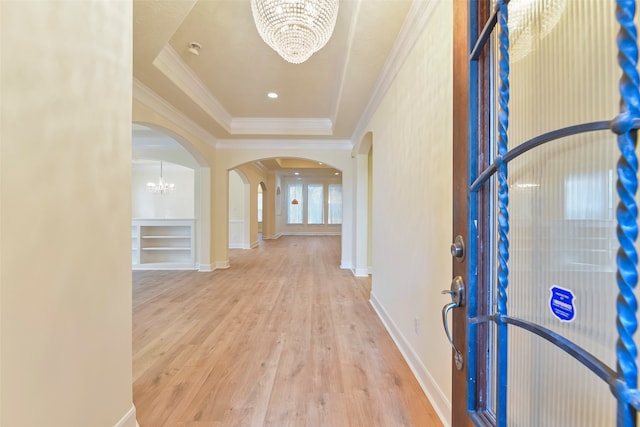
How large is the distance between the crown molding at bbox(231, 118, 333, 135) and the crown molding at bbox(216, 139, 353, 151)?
454 millimetres

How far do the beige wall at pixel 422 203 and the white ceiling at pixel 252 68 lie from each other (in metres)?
0.38

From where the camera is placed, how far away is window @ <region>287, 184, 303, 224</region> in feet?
48.7

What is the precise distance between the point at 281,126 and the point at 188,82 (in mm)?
1896

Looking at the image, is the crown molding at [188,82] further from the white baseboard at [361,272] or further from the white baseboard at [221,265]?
the white baseboard at [361,272]

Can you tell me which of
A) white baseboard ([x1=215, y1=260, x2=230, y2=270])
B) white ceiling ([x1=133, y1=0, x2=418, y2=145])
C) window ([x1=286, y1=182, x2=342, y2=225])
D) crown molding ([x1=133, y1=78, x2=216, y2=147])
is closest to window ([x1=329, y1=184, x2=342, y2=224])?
window ([x1=286, y1=182, x2=342, y2=225])

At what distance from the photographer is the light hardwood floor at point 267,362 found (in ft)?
5.57

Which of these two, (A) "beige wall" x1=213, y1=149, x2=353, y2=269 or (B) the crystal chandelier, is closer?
(B) the crystal chandelier

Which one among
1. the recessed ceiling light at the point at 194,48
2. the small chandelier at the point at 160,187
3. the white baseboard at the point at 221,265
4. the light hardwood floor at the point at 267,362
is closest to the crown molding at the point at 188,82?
the recessed ceiling light at the point at 194,48

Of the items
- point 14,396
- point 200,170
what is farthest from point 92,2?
point 200,170

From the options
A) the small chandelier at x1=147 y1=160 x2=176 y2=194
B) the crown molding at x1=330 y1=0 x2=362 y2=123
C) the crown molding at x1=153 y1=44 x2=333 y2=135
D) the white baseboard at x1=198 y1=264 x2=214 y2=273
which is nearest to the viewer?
the crown molding at x1=330 y1=0 x2=362 y2=123

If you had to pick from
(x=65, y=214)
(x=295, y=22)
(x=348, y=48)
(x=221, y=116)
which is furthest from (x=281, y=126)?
(x=65, y=214)

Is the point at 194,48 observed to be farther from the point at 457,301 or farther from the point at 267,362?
the point at 457,301

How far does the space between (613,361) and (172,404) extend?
2.10 m

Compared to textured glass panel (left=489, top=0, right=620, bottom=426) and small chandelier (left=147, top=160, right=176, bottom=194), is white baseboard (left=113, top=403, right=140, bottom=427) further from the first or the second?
small chandelier (left=147, top=160, right=176, bottom=194)
